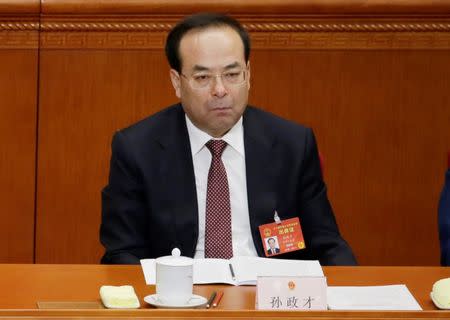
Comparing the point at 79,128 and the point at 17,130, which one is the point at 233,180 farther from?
the point at 17,130

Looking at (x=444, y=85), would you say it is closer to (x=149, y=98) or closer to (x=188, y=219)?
(x=149, y=98)

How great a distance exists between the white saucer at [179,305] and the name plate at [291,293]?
0.46 feet

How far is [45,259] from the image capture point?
13.1ft

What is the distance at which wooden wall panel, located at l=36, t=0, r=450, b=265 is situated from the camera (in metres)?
3.96

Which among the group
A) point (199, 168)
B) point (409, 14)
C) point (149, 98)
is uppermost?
point (409, 14)

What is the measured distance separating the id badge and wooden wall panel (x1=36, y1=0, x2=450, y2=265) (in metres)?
1.10

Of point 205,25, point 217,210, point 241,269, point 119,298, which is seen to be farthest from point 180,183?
point 119,298

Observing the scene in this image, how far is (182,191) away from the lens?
9.93 ft

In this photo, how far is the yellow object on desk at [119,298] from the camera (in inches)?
81.7

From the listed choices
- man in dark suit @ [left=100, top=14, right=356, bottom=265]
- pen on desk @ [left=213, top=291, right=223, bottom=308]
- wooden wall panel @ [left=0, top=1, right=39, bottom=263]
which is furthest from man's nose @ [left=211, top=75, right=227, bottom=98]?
wooden wall panel @ [left=0, top=1, right=39, bottom=263]

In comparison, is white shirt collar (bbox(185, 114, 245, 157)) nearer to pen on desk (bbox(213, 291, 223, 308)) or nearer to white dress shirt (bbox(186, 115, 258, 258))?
white dress shirt (bbox(186, 115, 258, 258))

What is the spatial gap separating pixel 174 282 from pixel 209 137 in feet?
3.37

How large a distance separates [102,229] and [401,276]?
37.5 inches

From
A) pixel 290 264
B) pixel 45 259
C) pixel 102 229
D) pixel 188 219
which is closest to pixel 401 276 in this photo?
pixel 290 264
